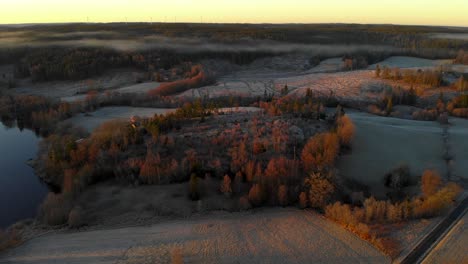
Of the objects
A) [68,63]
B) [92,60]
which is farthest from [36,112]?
[92,60]

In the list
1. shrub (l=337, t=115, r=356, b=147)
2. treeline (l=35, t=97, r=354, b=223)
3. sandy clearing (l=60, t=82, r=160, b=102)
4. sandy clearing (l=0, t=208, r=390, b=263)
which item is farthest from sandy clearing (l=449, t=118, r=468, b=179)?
sandy clearing (l=60, t=82, r=160, b=102)

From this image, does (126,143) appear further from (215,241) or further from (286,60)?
(286,60)

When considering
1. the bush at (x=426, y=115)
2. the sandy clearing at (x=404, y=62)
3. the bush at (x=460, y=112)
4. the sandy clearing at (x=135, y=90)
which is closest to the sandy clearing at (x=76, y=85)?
the sandy clearing at (x=135, y=90)

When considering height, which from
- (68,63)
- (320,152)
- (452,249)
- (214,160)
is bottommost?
(452,249)

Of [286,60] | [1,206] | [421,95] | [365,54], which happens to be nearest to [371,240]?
[1,206]

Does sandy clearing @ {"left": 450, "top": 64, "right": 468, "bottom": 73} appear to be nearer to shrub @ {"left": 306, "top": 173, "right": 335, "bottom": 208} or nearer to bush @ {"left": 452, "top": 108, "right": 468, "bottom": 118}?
bush @ {"left": 452, "top": 108, "right": 468, "bottom": 118}

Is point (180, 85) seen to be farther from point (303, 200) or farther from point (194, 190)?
point (303, 200)
